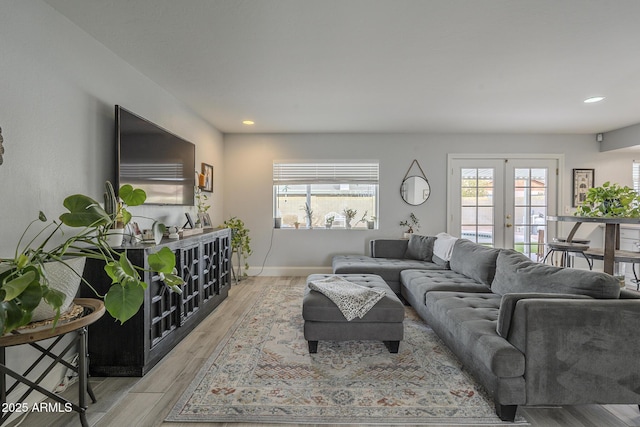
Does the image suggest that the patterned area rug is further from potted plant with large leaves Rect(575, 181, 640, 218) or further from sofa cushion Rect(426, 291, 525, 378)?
potted plant with large leaves Rect(575, 181, 640, 218)

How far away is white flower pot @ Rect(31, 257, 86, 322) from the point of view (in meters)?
1.46

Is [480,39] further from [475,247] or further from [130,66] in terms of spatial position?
[130,66]

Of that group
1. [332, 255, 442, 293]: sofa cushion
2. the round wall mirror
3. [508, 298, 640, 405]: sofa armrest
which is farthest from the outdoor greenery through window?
[508, 298, 640, 405]: sofa armrest

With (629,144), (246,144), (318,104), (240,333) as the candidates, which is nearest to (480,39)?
(318,104)

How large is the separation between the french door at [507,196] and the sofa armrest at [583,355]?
369 centimetres

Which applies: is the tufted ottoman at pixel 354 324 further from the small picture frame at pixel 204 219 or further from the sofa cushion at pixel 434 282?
the small picture frame at pixel 204 219

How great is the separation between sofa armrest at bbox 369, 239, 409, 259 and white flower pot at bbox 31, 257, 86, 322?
3.91m

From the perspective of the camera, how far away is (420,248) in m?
4.64

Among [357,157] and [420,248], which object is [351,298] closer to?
[420,248]

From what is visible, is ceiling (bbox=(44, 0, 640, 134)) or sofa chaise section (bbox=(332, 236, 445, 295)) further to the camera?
sofa chaise section (bbox=(332, 236, 445, 295))

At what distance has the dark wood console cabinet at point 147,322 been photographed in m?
2.22

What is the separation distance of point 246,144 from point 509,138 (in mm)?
4407

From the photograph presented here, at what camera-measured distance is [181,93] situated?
3.55 meters

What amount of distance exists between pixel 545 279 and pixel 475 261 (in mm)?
1075
